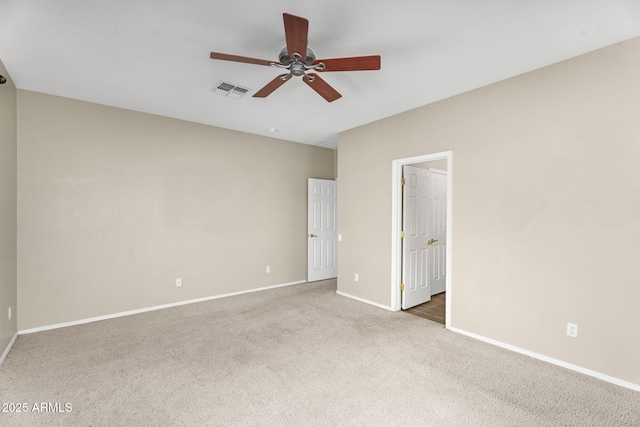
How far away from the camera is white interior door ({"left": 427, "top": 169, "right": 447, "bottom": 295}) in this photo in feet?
15.0

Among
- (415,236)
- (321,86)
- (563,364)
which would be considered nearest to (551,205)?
(563,364)

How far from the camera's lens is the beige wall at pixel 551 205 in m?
2.29

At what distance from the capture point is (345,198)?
15.8 ft

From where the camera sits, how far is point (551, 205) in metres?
2.63

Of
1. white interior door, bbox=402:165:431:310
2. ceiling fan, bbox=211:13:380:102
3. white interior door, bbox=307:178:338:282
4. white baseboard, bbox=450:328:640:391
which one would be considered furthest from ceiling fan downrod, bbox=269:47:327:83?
white interior door, bbox=307:178:338:282

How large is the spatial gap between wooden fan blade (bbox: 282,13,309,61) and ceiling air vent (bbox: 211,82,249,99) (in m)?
1.31

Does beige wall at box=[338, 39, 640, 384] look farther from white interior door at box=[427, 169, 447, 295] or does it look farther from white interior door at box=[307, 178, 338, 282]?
white interior door at box=[307, 178, 338, 282]

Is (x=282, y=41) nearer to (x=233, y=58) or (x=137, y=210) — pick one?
(x=233, y=58)

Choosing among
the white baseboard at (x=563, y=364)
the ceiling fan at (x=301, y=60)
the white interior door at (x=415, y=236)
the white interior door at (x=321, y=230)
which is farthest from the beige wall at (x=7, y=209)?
the white baseboard at (x=563, y=364)

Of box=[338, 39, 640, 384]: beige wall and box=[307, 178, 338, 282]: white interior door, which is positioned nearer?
box=[338, 39, 640, 384]: beige wall

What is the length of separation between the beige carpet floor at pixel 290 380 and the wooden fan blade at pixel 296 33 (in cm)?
247

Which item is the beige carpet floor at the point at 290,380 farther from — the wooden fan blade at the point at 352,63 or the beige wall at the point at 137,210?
the wooden fan blade at the point at 352,63

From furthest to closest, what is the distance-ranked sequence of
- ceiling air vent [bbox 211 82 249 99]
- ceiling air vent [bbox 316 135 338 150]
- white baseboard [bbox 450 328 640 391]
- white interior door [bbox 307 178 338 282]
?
white interior door [bbox 307 178 338 282] < ceiling air vent [bbox 316 135 338 150] < ceiling air vent [bbox 211 82 249 99] < white baseboard [bbox 450 328 640 391]

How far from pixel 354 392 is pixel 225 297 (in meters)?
3.04
